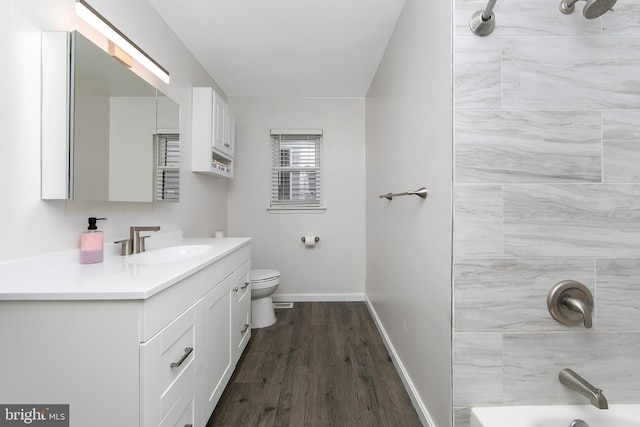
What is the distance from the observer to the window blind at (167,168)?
1574 millimetres

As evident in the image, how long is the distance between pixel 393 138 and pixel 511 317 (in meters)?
1.26

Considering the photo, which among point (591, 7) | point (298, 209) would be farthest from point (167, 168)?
point (591, 7)

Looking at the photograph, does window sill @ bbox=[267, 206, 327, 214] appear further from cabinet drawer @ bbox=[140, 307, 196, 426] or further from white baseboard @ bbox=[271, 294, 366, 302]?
cabinet drawer @ bbox=[140, 307, 196, 426]

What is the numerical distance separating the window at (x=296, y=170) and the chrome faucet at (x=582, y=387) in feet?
7.55

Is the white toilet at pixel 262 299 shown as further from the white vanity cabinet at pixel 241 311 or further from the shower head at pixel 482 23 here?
the shower head at pixel 482 23

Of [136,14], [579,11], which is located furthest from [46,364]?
[579,11]

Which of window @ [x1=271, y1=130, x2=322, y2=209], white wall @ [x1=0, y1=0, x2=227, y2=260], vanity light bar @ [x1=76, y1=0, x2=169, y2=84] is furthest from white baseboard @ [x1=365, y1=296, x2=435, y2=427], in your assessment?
vanity light bar @ [x1=76, y1=0, x2=169, y2=84]

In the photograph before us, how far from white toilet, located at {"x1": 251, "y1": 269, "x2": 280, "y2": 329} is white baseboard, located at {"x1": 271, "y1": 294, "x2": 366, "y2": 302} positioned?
530mm

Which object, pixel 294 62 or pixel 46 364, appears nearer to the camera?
pixel 46 364

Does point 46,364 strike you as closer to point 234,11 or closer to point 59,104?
point 59,104

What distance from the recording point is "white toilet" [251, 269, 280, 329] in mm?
2230

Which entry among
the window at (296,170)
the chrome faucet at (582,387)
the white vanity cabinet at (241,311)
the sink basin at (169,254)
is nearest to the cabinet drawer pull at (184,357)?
the sink basin at (169,254)

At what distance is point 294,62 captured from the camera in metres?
2.23

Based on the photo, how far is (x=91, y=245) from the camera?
1.12 metres
